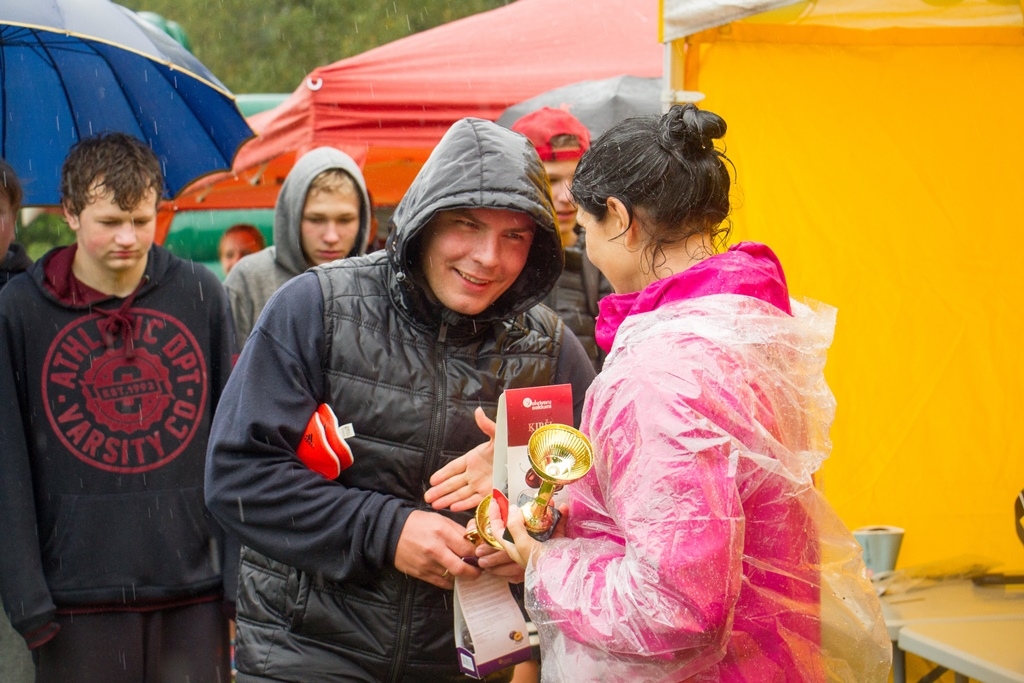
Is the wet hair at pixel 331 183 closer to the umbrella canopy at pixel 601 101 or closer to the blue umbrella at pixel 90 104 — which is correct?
the blue umbrella at pixel 90 104

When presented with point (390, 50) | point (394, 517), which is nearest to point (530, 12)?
point (390, 50)

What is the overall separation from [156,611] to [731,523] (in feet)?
7.76

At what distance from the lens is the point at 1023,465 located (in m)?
3.82

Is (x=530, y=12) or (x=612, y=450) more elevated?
(x=530, y=12)

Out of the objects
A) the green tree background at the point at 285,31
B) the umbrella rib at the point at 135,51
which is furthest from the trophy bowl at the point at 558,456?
the green tree background at the point at 285,31

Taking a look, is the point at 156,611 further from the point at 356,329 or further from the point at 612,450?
the point at 612,450

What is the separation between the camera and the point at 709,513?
1.52 metres

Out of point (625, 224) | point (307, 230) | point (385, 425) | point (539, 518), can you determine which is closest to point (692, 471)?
point (539, 518)

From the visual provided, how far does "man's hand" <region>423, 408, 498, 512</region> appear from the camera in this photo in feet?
7.36

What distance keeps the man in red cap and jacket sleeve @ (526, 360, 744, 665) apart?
2.63m

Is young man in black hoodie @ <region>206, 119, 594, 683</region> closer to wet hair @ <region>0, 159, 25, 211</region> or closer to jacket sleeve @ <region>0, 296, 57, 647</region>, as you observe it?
jacket sleeve @ <region>0, 296, 57, 647</region>

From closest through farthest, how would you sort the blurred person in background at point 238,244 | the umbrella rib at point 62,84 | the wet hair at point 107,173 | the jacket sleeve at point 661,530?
the jacket sleeve at point 661,530, the wet hair at point 107,173, the umbrella rib at point 62,84, the blurred person in background at point 238,244

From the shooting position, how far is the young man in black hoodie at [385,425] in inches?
88.0

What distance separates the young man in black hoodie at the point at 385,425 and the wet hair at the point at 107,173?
130cm
